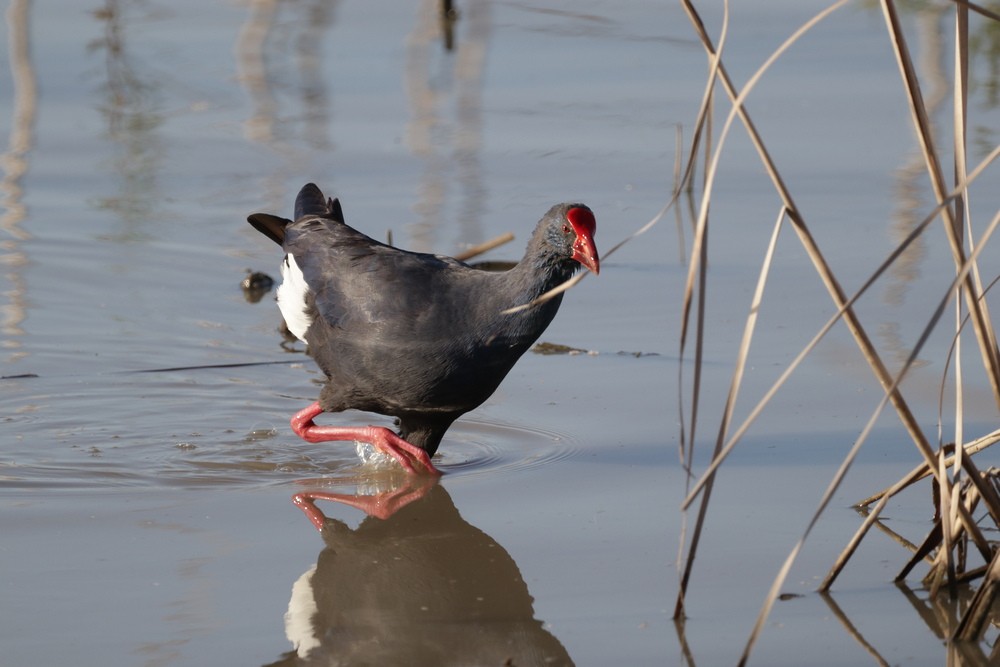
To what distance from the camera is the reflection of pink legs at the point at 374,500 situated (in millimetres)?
4725

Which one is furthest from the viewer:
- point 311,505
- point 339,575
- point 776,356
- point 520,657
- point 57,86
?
point 57,86

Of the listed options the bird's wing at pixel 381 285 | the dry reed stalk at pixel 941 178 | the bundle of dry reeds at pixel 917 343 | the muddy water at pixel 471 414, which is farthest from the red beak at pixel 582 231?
the dry reed stalk at pixel 941 178

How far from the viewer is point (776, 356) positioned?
19.1 ft

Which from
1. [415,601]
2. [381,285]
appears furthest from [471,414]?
[415,601]

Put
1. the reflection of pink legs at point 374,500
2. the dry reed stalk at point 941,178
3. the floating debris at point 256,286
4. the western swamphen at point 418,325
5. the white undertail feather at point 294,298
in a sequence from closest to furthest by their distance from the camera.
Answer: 1. the dry reed stalk at point 941,178
2. the reflection of pink legs at point 374,500
3. the western swamphen at point 418,325
4. the white undertail feather at point 294,298
5. the floating debris at point 256,286

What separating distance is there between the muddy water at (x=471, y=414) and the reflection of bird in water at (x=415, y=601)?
0.01m

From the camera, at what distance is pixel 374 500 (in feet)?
16.0

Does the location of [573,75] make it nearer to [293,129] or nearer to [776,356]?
[293,129]

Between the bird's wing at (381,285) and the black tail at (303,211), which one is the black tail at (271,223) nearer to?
the black tail at (303,211)

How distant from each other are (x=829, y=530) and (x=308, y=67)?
6.99m

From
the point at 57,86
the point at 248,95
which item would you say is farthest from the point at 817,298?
the point at 57,86

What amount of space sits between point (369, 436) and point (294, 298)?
0.68m

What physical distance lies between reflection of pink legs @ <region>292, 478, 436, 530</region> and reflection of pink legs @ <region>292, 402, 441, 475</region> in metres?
0.13

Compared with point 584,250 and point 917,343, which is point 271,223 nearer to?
point 584,250
